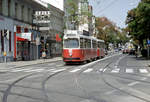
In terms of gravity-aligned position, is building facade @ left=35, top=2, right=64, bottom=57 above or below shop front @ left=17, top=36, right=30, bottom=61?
above

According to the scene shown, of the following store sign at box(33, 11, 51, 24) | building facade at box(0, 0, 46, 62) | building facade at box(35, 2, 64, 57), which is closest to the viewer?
building facade at box(0, 0, 46, 62)

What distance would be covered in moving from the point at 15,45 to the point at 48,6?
1332 cm

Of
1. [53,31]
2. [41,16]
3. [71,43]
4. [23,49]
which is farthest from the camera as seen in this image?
[53,31]

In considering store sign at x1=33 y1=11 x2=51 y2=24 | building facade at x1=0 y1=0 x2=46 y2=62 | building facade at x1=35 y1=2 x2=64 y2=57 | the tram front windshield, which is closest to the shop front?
building facade at x1=0 y1=0 x2=46 y2=62

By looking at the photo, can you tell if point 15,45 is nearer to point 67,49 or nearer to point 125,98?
point 67,49

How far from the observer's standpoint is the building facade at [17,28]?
102 feet

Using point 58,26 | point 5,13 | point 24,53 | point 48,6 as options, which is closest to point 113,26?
point 58,26

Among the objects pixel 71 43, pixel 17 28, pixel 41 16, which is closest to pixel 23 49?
pixel 17 28

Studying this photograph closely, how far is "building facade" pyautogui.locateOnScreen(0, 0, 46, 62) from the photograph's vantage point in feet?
102

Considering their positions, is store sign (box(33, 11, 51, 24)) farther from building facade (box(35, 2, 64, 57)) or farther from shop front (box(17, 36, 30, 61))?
shop front (box(17, 36, 30, 61))

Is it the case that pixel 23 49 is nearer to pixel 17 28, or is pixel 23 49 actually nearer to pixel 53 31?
pixel 17 28

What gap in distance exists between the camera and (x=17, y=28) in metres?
A: 35.0

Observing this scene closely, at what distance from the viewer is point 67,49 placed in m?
25.0

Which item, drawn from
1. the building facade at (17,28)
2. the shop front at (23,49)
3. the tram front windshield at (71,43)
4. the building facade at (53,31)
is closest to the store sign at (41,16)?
the building facade at (17,28)
